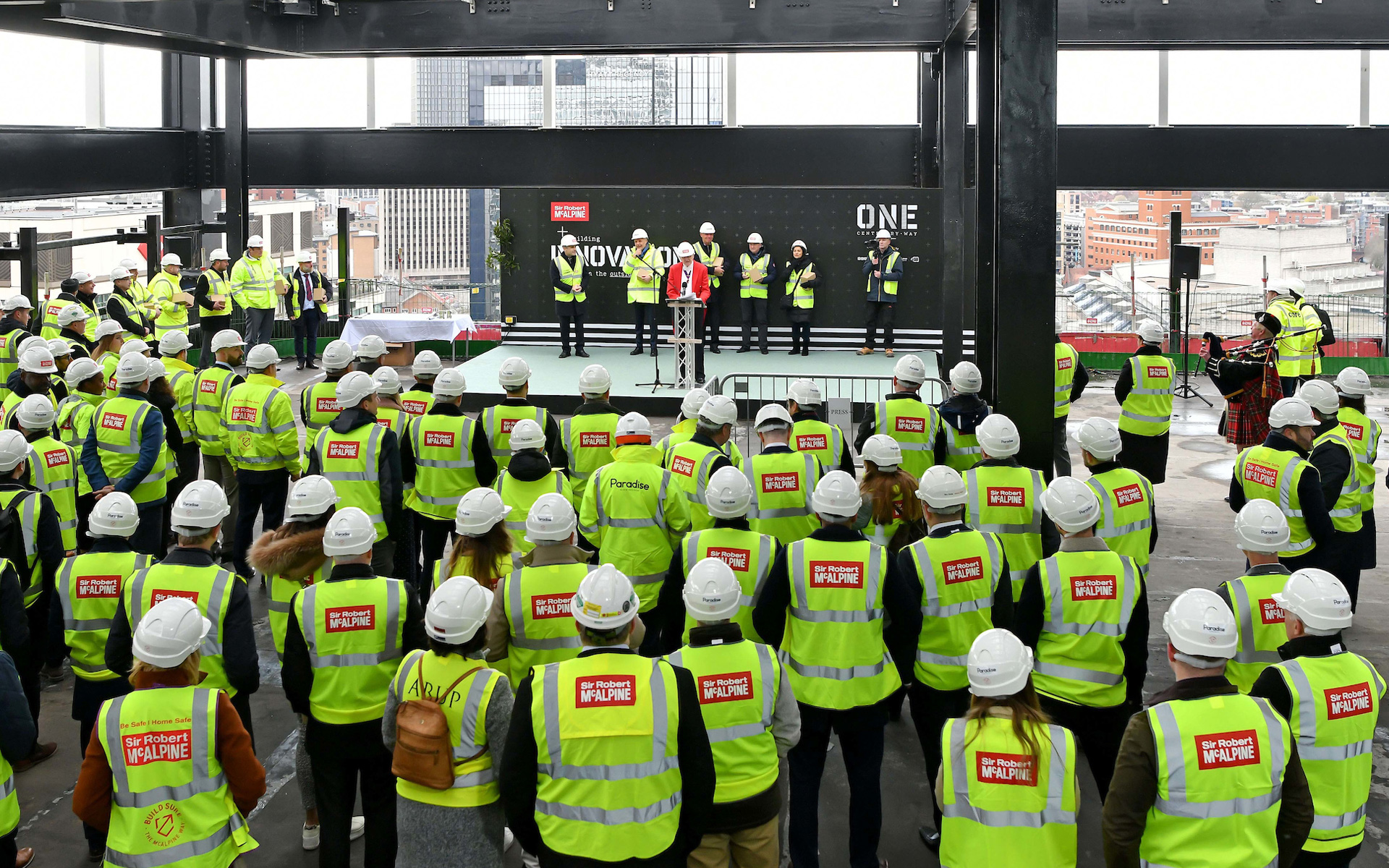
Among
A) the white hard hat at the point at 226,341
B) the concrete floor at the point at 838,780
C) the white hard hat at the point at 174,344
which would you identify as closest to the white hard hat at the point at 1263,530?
the concrete floor at the point at 838,780

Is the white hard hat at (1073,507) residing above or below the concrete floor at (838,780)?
above

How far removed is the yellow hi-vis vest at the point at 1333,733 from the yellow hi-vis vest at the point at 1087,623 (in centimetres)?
108

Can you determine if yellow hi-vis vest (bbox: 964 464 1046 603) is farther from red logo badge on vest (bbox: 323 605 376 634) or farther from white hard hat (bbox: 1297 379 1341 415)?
red logo badge on vest (bbox: 323 605 376 634)

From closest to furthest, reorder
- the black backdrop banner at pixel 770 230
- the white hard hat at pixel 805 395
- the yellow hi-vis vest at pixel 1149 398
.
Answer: the white hard hat at pixel 805 395 → the yellow hi-vis vest at pixel 1149 398 → the black backdrop banner at pixel 770 230

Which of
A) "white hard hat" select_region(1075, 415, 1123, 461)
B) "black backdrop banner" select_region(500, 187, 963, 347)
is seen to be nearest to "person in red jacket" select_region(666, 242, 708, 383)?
"black backdrop banner" select_region(500, 187, 963, 347)

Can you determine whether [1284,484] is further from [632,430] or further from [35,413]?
[35,413]

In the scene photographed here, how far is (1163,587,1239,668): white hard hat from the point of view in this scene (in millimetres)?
4230

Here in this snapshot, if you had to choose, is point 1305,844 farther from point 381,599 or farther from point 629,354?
point 629,354

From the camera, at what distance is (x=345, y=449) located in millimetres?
8266

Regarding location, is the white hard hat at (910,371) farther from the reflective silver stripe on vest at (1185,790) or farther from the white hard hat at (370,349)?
the reflective silver stripe on vest at (1185,790)

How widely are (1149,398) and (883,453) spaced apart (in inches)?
216

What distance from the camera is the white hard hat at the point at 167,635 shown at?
4.39 meters

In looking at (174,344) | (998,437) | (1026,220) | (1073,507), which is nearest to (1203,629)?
(1073,507)

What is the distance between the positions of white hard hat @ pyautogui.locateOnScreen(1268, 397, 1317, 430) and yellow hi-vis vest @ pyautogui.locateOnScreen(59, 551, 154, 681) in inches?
279
